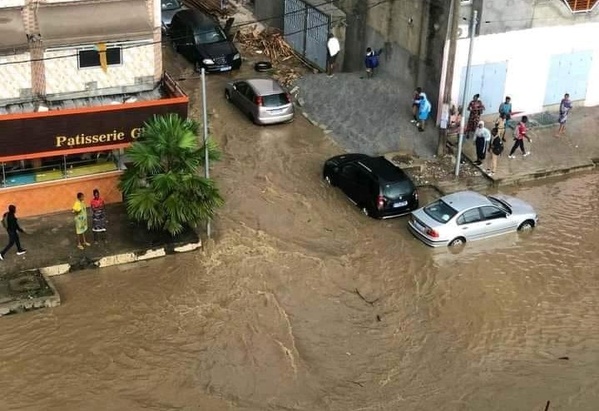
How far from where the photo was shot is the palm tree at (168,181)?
22.4m

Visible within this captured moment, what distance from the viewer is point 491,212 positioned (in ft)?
79.9

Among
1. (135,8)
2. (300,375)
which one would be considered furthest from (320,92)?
(300,375)

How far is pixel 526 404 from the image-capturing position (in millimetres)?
18641

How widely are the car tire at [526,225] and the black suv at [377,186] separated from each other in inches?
118

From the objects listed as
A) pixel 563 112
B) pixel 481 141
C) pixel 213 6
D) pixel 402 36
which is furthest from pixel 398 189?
pixel 213 6

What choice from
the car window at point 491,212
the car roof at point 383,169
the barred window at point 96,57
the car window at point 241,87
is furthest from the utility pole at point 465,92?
the barred window at point 96,57

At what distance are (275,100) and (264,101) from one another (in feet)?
→ 1.35

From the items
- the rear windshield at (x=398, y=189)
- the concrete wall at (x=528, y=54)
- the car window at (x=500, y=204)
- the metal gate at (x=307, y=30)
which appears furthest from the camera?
the metal gate at (x=307, y=30)

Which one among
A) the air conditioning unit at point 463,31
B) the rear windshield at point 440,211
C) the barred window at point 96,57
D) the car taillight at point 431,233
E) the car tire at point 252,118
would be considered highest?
the barred window at point 96,57

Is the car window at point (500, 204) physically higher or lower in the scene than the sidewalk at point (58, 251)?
higher

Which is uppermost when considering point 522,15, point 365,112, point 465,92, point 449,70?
point 522,15

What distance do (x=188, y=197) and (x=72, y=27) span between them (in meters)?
5.28

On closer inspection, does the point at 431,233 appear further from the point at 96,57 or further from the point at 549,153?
the point at 96,57

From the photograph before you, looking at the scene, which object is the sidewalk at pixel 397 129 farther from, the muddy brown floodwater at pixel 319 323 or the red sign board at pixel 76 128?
the red sign board at pixel 76 128
